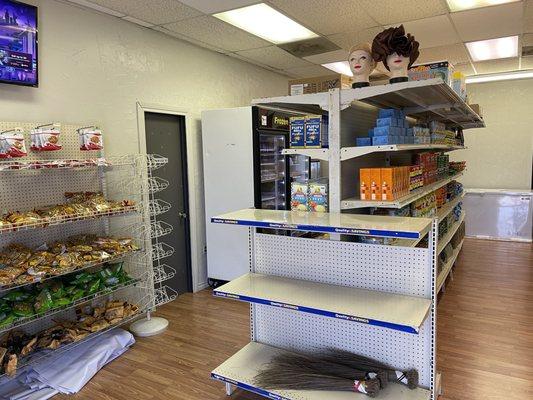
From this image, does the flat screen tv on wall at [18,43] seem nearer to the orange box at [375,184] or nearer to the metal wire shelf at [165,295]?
the metal wire shelf at [165,295]

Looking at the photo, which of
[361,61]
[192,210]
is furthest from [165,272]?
[361,61]

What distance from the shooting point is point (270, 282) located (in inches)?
106

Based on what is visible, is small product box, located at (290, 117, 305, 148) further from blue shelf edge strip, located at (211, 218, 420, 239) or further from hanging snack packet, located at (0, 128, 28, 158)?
hanging snack packet, located at (0, 128, 28, 158)

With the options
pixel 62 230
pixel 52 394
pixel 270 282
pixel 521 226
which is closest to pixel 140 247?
pixel 62 230

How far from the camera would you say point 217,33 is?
170 inches

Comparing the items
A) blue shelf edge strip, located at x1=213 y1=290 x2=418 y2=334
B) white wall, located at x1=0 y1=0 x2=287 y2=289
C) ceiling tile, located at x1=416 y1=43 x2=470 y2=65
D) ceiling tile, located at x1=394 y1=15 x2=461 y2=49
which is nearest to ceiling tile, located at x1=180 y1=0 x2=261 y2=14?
white wall, located at x1=0 y1=0 x2=287 y2=289

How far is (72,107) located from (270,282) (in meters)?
2.29

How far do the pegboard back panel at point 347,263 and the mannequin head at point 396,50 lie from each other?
1161 mm

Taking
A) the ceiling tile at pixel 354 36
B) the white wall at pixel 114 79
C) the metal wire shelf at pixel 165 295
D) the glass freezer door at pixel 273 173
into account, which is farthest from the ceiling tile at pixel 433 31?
the metal wire shelf at pixel 165 295

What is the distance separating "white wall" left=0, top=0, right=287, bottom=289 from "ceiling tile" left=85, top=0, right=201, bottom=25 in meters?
0.24

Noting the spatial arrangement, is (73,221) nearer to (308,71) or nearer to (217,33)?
(217,33)

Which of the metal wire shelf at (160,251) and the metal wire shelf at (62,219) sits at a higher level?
the metal wire shelf at (62,219)

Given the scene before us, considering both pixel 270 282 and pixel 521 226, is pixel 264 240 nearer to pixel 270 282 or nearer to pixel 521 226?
pixel 270 282

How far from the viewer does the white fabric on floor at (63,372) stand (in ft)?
9.48
